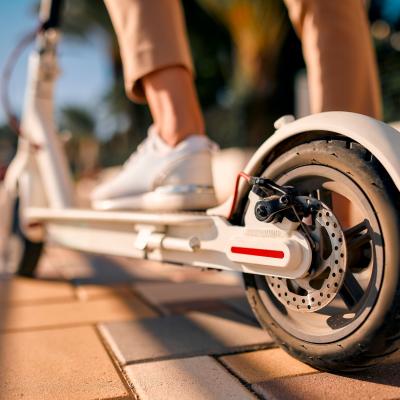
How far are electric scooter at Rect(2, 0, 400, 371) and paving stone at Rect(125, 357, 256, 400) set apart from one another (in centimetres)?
16

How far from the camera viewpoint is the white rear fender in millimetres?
1062

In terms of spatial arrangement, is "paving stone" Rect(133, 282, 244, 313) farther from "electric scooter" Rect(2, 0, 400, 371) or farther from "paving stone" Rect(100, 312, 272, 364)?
"electric scooter" Rect(2, 0, 400, 371)

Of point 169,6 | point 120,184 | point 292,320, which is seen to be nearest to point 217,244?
point 292,320

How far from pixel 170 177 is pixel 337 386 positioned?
750 millimetres

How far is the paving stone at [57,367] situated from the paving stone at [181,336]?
2.5 inches

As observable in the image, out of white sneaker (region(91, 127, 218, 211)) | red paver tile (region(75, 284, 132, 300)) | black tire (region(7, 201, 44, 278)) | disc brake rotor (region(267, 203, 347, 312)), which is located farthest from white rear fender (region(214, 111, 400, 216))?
black tire (region(7, 201, 44, 278))

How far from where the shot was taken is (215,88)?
1975 centimetres

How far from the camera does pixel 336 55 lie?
1570 mm

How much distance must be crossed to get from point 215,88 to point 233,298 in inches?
712

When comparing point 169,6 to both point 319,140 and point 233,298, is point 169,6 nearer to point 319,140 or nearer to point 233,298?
point 319,140

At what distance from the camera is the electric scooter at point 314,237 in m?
1.06

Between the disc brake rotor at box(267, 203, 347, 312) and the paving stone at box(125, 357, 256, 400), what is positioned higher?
the disc brake rotor at box(267, 203, 347, 312)

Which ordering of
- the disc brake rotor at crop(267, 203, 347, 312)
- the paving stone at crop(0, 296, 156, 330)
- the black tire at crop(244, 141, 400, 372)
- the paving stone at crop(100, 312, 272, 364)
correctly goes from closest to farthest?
the black tire at crop(244, 141, 400, 372)
the disc brake rotor at crop(267, 203, 347, 312)
the paving stone at crop(100, 312, 272, 364)
the paving stone at crop(0, 296, 156, 330)

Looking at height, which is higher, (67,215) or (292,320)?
(67,215)
